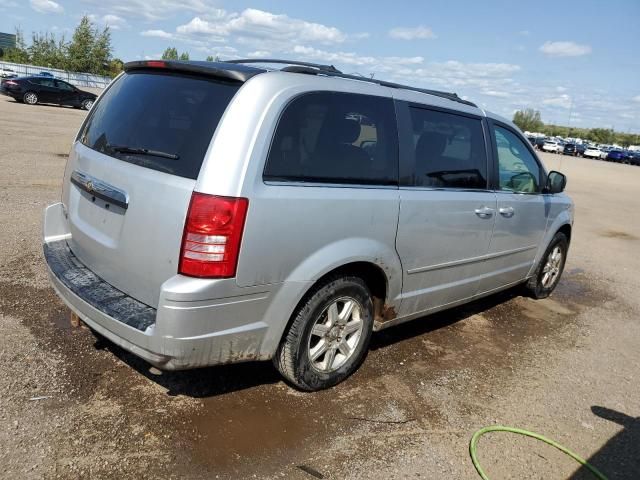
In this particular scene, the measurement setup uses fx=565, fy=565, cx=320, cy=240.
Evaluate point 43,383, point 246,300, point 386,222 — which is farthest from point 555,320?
point 43,383

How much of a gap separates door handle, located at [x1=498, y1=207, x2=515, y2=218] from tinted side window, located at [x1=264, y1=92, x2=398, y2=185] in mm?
1433

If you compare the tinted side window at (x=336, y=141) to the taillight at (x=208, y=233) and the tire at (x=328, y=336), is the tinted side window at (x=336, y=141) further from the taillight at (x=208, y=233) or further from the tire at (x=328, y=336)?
the tire at (x=328, y=336)

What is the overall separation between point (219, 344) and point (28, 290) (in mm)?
2549

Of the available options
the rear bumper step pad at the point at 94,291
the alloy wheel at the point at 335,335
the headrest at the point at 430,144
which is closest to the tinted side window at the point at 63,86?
the rear bumper step pad at the point at 94,291

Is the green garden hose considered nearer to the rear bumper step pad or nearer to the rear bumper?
the rear bumper

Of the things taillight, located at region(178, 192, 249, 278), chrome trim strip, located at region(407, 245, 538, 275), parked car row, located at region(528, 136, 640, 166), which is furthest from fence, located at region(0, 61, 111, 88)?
taillight, located at region(178, 192, 249, 278)

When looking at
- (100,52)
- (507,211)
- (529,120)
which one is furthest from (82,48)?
(529,120)

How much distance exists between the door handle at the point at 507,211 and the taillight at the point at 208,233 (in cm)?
266

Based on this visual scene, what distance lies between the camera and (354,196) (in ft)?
10.9

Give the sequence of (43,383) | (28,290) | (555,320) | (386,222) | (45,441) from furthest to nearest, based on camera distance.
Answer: (555,320) → (28,290) → (386,222) → (43,383) → (45,441)

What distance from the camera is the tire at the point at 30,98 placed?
26.6 metres

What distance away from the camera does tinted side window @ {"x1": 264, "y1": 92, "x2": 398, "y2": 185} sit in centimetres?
302

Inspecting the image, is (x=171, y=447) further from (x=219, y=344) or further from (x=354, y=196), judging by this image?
(x=354, y=196)

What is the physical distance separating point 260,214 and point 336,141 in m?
0.76
